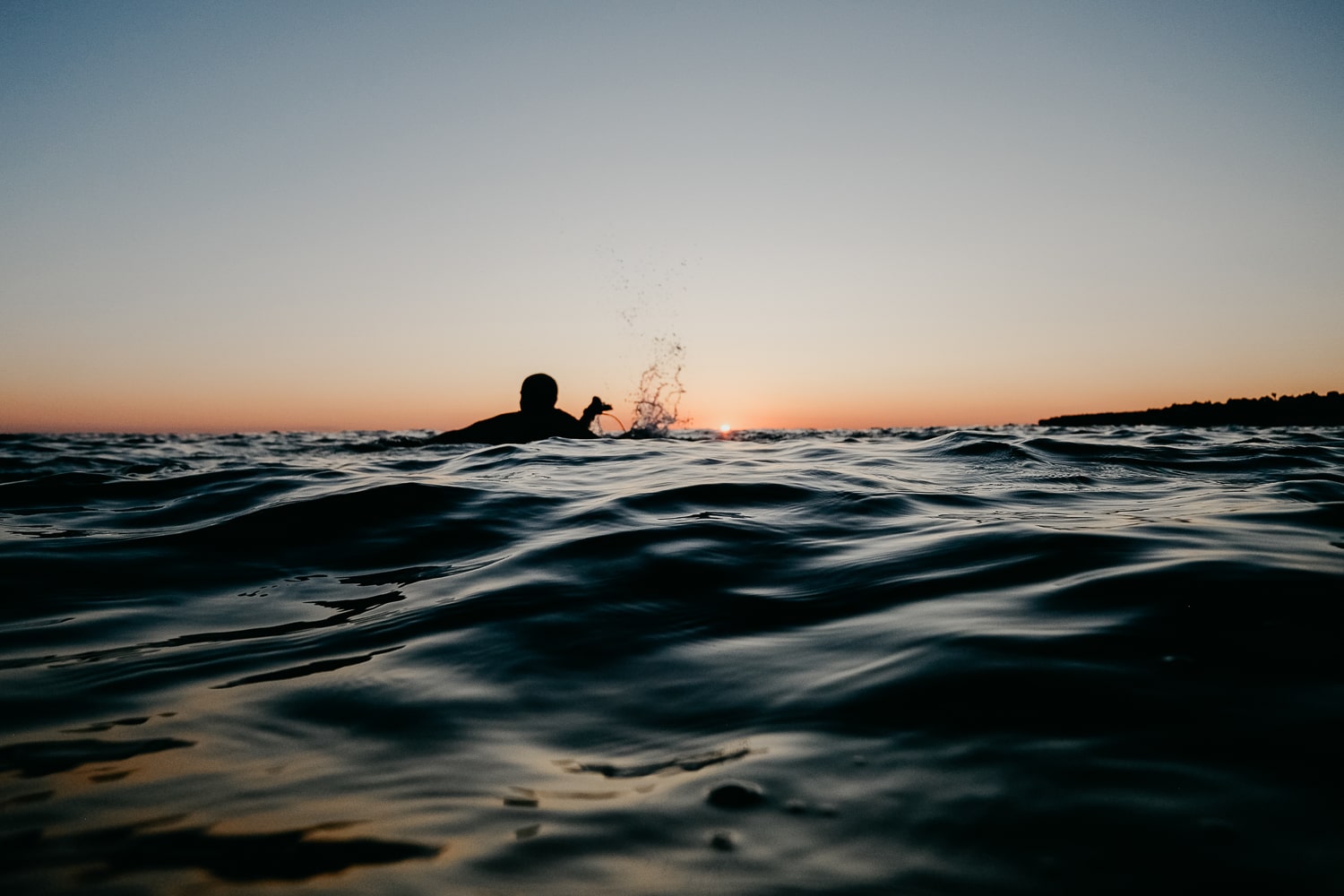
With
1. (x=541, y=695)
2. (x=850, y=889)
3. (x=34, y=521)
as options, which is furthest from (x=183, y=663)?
(x=34, y=521)

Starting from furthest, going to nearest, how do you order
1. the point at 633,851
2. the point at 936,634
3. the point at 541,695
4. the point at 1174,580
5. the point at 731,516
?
1. the point at 731,516
2. the point at 1174,580
3. the point at 936,634
4. the point at 541,695
5. the point at 633,851

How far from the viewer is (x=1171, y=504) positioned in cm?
433

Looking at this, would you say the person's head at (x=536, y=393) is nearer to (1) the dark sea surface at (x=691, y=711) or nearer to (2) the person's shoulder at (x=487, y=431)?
(2) the person's shoulder at (x=487, y=431)

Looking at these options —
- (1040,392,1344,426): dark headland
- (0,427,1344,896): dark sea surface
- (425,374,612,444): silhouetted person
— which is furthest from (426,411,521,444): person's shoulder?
(1040,392,1344,426): dark headland

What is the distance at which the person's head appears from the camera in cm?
1491

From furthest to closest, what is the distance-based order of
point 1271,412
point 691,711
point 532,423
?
1. point 1271,412
2. point 532,423
3. point 691,711

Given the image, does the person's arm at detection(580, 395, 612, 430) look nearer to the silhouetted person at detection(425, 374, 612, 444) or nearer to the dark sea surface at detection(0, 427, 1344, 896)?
the silhouetted person at detection(425, 374, 612, 444)

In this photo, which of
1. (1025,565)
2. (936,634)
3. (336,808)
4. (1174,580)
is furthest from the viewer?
(1025,565)

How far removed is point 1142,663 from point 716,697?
0.96 meters

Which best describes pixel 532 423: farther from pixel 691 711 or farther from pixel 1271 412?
pixel 1271 412

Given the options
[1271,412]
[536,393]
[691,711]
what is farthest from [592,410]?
[1271,412]

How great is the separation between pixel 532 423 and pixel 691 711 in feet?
41.2

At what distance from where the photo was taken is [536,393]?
49.2ft

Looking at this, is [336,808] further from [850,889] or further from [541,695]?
[850,889]
